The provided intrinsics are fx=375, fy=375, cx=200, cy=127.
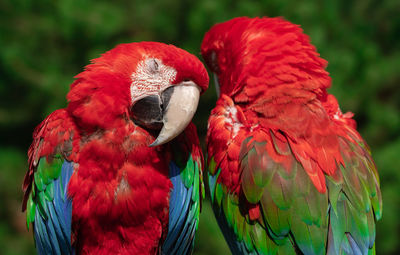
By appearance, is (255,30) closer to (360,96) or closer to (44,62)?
(360,96)

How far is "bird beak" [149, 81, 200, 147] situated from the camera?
3.07 ft

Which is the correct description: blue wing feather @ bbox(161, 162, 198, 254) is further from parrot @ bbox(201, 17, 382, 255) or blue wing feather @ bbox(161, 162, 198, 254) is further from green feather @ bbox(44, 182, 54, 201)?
green feather @ bbox(44, 182, 54, 201)

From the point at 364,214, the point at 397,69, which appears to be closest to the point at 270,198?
the point at 364,214

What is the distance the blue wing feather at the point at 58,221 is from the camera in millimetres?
986

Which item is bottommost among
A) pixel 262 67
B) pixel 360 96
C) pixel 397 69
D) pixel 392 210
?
pixel 392 210

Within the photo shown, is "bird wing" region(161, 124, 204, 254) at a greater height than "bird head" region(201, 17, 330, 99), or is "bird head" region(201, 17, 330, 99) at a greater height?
"bird head" region(201, 17, 330, 99)

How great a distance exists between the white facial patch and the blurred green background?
1490 mm

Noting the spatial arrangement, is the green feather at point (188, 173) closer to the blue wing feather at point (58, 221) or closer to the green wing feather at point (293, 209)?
the green wing feather at point (293, 209)

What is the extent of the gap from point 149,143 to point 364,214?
615 mm

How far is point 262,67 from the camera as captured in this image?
1.07 meters

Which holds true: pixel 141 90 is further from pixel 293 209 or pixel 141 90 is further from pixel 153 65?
pixel 293 209

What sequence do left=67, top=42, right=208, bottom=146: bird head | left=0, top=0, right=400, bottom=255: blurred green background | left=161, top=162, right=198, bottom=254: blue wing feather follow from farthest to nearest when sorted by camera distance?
left=0, top=0, right=400, bottom=255: blurred green background, left=161, top=162, right=198, bottom=254: blue wing feather, left=67, top=42, right=208, bottom=146: bird head

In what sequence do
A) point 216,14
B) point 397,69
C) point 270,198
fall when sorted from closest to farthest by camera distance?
point 270,198 → point 216,14 → point 397,69

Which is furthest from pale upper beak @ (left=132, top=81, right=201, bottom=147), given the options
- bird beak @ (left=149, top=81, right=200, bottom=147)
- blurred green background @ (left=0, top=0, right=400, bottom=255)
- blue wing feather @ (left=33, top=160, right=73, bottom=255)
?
blurred green background @ (left=0, top=0, right=400, bottom=255)
